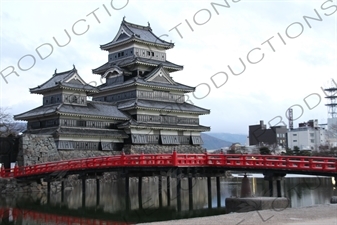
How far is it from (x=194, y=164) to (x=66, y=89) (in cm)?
2038

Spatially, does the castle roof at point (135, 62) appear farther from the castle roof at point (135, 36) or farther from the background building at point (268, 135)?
the background building at point (268, 135)

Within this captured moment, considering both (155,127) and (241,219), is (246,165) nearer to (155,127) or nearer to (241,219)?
(241,219)

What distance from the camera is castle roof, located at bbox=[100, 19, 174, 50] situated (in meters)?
50.2

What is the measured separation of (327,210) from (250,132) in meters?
78.3

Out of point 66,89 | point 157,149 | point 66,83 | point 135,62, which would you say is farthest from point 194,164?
point 135,62

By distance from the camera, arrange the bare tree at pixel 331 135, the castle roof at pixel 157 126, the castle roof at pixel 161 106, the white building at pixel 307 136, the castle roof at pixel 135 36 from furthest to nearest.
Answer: the white building at pixel 307 136
the bare tree at pixel 331 135
the castle roof at pixel 135 36
the castle roof at pixel 161 106
the castle roof at pixel 157 126

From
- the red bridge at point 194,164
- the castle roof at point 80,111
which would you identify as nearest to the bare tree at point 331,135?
the castle roof at point 80,111

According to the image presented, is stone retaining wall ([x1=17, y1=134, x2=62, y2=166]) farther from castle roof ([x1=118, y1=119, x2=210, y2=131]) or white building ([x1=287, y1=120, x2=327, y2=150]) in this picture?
white building ([x1=287, y1=120, x2=327, y2=150])

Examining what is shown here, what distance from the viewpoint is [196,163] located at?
82.4 ft

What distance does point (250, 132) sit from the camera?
306 ft

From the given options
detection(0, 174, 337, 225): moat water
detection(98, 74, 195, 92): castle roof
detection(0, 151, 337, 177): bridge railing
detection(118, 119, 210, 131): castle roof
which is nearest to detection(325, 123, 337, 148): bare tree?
detection(118, 119, 210, 131): castle roof

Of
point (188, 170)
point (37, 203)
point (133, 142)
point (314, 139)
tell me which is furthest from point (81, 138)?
point (314, 139)

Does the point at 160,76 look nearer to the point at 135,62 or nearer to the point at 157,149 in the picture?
the point at 135,62

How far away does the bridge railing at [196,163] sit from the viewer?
67.8ft
